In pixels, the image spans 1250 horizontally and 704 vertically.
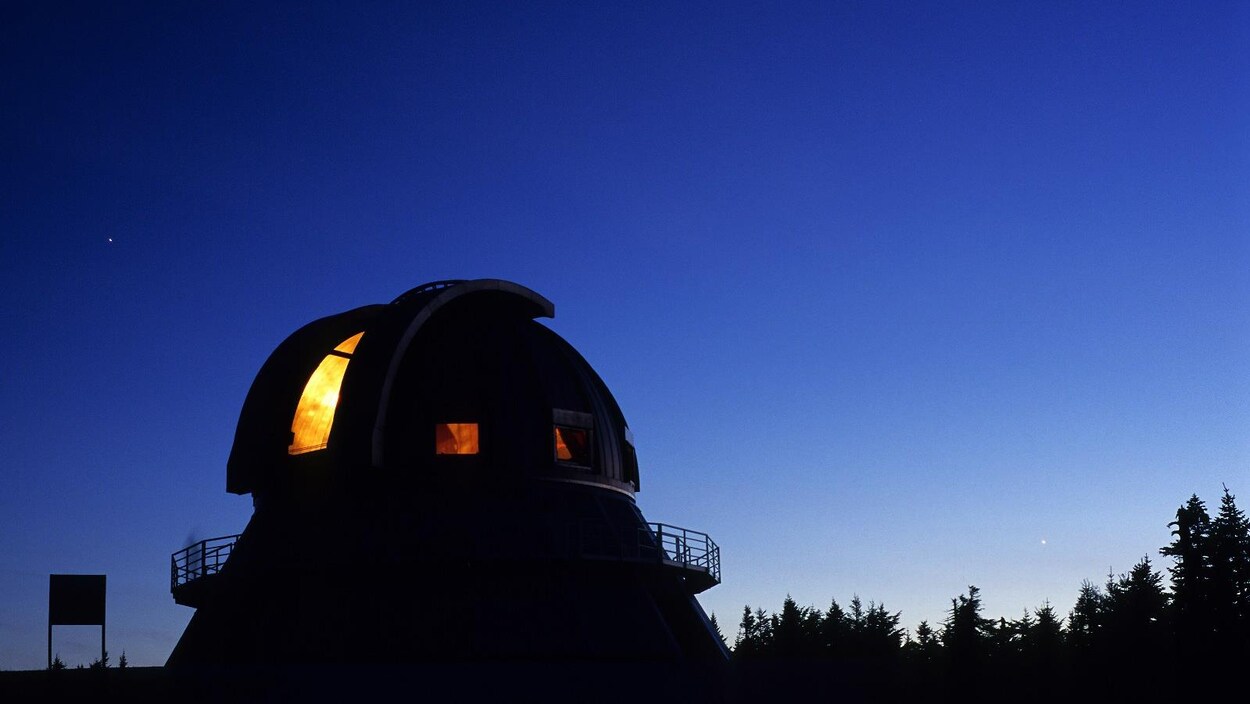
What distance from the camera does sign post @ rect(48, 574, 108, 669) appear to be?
1091 inches

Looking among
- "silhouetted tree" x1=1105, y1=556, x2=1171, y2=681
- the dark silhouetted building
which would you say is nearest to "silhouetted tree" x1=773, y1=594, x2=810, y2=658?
"silhouetted tree" x1=1105, y1=556, x2=1171, y2=681

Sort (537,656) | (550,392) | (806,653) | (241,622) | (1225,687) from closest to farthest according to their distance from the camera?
(537,656) < (241,622) < (550,392) < (1225,687) < (806,653)

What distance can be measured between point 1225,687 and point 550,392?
1288 inches

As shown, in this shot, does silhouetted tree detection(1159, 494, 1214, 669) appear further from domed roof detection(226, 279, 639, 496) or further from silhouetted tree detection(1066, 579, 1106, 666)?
domed roof detection(226, 279, 639, 496)

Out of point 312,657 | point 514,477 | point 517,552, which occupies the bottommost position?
point 312,657

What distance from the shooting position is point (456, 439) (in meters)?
32.5

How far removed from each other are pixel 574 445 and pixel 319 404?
771 cm

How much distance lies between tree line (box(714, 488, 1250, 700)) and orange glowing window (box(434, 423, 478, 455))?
966cm

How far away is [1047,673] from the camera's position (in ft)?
108

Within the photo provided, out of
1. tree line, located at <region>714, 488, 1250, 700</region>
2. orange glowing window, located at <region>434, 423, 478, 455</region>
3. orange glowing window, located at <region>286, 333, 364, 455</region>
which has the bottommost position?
tree line, located at <region>714, 488, 1250, 700</region>

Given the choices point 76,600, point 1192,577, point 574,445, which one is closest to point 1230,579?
point 1192,577

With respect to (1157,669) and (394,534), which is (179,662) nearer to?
(394,534)

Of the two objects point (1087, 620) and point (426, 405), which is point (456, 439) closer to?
point (426, 405)

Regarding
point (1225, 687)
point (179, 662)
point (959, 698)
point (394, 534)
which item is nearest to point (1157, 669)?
point (1225, 687)
